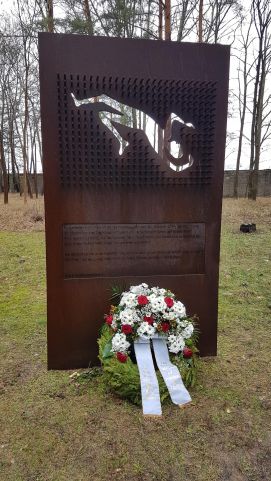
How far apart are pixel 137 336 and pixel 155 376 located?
329 millimetres

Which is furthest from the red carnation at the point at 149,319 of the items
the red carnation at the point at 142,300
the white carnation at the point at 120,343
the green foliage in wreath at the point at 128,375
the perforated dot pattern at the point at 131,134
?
the perforated dot pattern at the point at 131,134

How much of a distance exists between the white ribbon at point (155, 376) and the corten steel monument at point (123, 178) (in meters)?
0.58

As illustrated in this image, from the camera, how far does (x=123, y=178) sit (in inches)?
122

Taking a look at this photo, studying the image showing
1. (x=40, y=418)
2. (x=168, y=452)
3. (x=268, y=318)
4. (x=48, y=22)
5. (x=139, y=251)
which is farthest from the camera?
(x=48, y=22)

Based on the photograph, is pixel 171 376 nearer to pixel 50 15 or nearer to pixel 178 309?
pixel 178 309

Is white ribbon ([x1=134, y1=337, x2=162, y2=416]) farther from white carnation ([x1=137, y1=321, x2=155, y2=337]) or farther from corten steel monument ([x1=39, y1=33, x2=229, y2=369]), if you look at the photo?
corten steel monument ([x1=39, y1=33, x2=229, y2=369])

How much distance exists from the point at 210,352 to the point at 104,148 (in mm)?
2185

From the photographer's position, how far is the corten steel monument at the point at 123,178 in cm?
292

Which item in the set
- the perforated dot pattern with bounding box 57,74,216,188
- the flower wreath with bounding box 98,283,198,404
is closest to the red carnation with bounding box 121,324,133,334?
the flower wreath with bounding box 98,283,198,404

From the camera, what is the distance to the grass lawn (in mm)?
2156

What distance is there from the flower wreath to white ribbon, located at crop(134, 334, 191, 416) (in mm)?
49

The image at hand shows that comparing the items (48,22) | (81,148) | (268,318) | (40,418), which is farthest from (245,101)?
(40,418)

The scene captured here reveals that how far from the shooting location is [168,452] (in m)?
2.27

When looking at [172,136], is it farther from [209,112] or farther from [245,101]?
[245,101]
